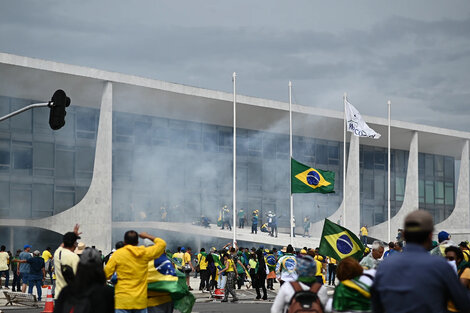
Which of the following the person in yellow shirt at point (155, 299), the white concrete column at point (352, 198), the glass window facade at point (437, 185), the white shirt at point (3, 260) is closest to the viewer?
the person in yellow shirt at point (155, 299)

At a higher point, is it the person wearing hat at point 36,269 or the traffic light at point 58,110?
the traffic light at point 58,110

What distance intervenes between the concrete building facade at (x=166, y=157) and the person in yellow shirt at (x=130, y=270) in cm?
3161

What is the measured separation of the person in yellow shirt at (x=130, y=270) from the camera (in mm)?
8156

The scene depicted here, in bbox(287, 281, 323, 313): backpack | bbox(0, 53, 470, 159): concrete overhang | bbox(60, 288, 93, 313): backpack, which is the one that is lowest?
bbox(287, 281, 323, 313): backpack

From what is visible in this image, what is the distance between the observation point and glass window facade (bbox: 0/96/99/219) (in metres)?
41.5

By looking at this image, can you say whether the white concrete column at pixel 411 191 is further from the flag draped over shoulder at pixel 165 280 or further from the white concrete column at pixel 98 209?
the flag draped over shoulder at pixel 165 280

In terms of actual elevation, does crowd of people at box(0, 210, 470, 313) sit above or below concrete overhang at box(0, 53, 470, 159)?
below

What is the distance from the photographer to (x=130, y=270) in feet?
26.9

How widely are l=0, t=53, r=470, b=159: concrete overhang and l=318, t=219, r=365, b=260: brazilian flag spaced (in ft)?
92.5

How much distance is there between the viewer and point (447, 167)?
69312 mm

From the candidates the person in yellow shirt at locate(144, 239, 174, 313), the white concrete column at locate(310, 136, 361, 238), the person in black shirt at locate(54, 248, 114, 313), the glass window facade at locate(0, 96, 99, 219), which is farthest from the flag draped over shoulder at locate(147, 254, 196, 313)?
the white concrete column at locate(310, 136, 361, 238)

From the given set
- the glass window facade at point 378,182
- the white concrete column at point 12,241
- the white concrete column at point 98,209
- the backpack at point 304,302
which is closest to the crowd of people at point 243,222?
the white concrete column at point 98,209

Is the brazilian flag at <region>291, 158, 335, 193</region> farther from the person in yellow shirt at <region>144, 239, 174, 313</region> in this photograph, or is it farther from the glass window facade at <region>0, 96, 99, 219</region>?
the person in yellow shirt at <region>144, 239, 174, 313</region>

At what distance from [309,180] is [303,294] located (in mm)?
22471
